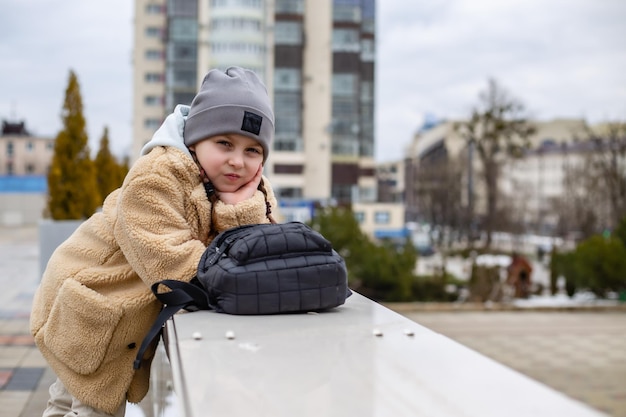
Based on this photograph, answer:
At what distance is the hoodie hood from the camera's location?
6.16ft

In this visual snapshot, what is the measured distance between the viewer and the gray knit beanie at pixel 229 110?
1834mm

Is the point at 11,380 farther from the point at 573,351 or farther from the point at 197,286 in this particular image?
the point at 573,351

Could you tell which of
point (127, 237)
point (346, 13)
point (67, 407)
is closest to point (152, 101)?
point (346, 13)

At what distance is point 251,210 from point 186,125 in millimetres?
274

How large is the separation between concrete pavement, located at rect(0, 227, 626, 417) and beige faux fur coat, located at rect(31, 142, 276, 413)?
0.52 metres

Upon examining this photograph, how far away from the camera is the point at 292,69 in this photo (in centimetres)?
4641

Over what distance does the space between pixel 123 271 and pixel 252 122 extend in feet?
1.58

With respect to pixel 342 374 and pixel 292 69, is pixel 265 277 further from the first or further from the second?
pixel 292 69

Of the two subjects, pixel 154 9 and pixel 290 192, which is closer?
pixel 290 192

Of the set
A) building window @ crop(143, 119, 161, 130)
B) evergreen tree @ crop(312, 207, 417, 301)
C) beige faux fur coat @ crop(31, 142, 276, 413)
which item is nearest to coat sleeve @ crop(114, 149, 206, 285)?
beige faux fur coat @ crop(31, 142, 276, 413)

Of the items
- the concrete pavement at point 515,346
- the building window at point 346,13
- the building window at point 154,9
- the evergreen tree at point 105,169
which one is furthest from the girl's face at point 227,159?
the building window at point 154,9

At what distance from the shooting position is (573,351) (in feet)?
31.6

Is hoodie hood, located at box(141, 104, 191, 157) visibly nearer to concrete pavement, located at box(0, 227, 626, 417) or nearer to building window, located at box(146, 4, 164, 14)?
concrete pavement, located at box(0, 227, 626, 417)

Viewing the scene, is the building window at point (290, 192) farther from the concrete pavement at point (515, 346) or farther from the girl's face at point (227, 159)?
the girl's face at point (227, 159)
